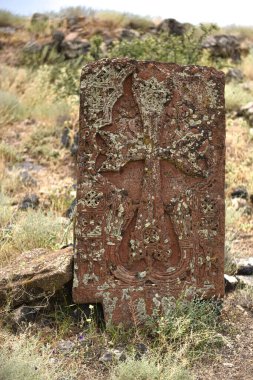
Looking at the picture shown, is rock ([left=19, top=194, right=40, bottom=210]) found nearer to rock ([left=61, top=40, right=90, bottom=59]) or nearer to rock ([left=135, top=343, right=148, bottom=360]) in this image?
rock ([left=135, top=343, right=148, bottom=360])

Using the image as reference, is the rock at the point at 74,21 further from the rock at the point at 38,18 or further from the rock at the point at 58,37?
the rock at the point at 58,37

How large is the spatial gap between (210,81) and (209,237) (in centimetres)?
111

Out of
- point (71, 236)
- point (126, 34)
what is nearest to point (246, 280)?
point (71, 236)

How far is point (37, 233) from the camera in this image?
4.97 metres

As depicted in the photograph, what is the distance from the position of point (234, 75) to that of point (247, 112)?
3435 millimetres

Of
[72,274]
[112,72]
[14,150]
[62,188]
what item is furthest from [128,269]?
[14,150]

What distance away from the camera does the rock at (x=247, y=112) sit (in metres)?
9.25

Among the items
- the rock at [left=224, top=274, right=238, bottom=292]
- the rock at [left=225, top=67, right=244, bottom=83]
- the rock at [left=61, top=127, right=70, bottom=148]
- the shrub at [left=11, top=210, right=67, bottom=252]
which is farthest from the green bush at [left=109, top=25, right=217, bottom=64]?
the rock at [left=224, top=274, right=238, bottom=292]

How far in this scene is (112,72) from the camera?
390 cm

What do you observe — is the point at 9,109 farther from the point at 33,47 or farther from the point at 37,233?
the point at 33,47

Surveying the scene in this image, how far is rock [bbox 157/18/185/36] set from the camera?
16172 mm

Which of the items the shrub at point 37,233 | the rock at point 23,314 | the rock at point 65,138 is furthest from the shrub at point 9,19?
the rock at point 23,314

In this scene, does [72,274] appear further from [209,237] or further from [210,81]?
[210,81]

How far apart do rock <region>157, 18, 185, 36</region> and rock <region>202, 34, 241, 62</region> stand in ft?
2.92
